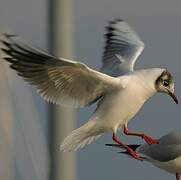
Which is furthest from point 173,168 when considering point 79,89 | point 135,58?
point 79,89

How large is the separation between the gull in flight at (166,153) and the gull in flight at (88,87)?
279 millimetres

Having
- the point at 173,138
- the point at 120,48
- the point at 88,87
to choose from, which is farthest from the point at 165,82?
the point at 120,48

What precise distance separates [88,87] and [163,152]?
0.76 m

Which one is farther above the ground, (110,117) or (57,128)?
(110,117)

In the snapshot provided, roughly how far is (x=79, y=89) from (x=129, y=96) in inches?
8.1

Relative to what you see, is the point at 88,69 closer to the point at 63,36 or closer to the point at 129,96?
the point at 129,96

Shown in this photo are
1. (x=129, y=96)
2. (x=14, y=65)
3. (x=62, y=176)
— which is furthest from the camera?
(x=62, y=176)

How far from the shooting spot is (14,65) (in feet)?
9.07

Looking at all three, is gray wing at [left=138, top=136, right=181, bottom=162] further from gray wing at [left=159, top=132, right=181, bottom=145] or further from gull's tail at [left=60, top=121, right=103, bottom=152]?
gull's tail at [left=60, top=121, right=103, bottom=152]

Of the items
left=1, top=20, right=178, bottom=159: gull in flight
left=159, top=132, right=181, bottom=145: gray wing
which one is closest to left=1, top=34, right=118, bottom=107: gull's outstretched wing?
left=1, top=20, right=178, bottom=159: gull in flight

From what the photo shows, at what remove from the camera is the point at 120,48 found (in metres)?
3.84

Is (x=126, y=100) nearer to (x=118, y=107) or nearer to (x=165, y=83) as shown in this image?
(x=118, y=107)

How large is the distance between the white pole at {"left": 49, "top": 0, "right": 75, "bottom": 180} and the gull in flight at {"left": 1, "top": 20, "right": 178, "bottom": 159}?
0.98ft

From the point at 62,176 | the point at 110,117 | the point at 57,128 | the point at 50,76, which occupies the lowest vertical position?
the point at 62,176
